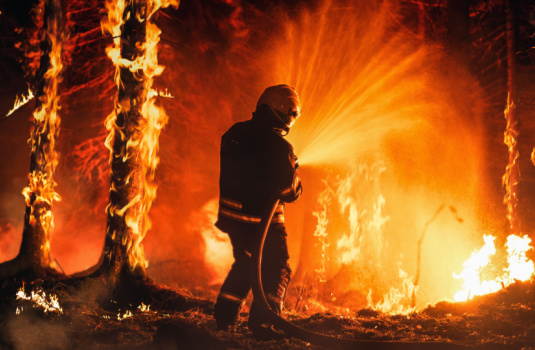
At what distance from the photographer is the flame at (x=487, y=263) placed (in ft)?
27.1

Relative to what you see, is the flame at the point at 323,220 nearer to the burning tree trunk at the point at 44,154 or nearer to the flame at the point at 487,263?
the flame at the point at 487,263

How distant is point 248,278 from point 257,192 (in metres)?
1.02

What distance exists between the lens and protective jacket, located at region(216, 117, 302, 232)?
5766mm

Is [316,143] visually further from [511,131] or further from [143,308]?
[143,308]

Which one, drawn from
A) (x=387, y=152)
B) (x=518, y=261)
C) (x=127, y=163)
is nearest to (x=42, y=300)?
(x=127, y=163)

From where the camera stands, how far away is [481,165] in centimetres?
1002

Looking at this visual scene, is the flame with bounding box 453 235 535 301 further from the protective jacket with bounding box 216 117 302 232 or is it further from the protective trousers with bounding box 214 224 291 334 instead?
the protective jacket with bounding box 216 117 302 232

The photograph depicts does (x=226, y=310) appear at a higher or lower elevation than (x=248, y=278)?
lower

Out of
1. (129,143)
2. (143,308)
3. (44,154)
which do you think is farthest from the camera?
(44,154)

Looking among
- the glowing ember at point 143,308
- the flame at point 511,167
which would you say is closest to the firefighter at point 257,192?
the glowing ember at point 143,308

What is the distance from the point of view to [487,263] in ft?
29.8

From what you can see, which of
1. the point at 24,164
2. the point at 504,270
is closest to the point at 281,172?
the point at 504,270

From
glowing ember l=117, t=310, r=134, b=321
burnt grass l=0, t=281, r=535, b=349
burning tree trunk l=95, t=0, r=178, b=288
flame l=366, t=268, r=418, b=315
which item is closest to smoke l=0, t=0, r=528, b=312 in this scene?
flame l=366, t=268, r=418, b=315

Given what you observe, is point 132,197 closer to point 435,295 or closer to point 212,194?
point 212,194
